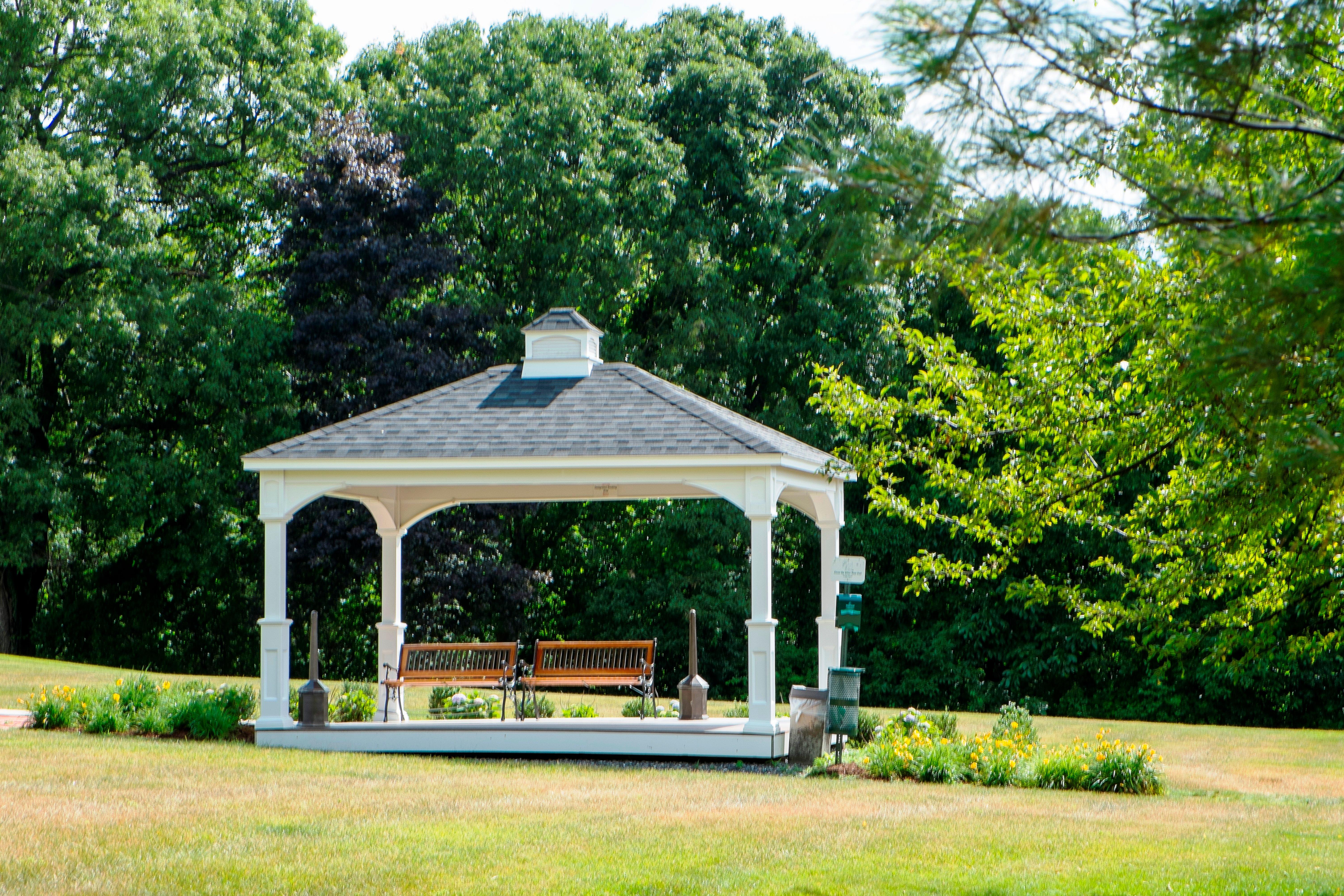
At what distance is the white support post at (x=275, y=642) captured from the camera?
44.3 feet

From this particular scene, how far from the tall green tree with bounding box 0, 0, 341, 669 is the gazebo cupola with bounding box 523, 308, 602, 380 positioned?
10561 millimetres

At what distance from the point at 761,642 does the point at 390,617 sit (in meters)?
4.91

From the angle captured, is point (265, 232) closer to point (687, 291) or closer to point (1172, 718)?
point (687, 291)

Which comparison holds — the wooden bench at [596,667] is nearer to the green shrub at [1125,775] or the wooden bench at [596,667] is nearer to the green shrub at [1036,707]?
the green shrub at [1125,775]

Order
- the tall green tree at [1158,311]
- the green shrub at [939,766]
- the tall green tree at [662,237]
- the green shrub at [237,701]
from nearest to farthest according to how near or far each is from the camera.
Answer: the tall green tree at [1158,311] < the green shrub at [939,766] < the green shrub at [237,701] < the tall green tree at [662,237]

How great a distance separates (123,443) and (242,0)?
934 cm

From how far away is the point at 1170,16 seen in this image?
15.1 ft

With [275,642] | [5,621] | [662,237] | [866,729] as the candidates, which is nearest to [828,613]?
[866,729]

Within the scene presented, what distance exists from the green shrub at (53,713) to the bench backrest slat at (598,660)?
4526 millimetres

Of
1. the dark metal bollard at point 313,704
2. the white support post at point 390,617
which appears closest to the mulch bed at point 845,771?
the dark metal bollard at point 313,704

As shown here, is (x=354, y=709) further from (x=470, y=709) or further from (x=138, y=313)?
(x=138, y=313)

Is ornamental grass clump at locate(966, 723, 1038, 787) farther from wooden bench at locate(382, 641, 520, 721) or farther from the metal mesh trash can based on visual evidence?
wooden bench at locate(382, 641, 520, 721)

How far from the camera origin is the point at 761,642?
13.0 metres

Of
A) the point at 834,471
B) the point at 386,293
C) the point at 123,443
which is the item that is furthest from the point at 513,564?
the point at 834,471
